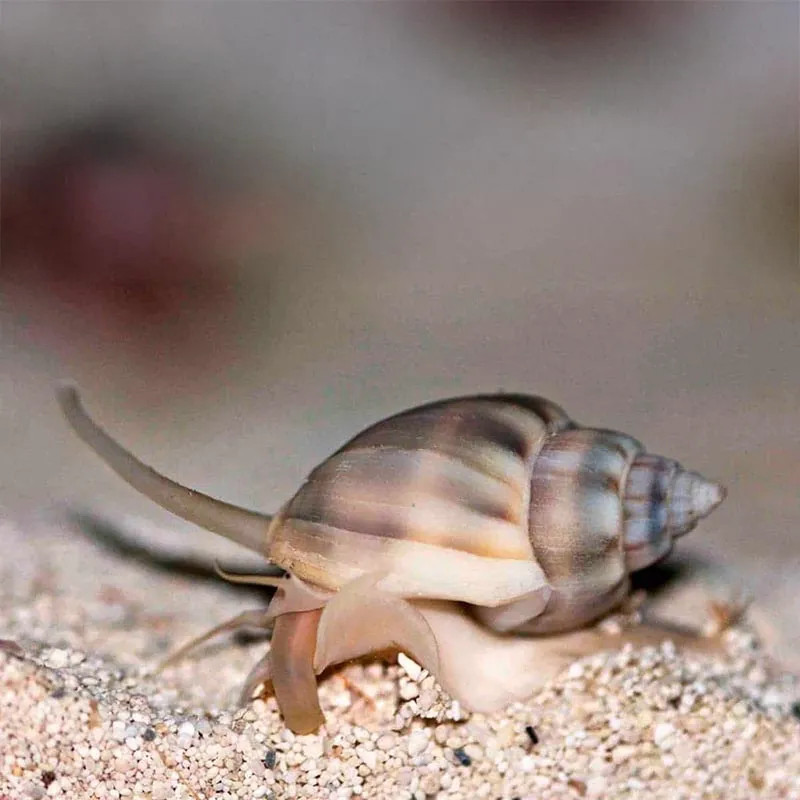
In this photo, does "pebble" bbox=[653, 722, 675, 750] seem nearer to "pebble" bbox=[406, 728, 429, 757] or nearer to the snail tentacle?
"pebble" bbox=[406, 728, 429, 757]

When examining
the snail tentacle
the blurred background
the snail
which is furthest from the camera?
the blurred background

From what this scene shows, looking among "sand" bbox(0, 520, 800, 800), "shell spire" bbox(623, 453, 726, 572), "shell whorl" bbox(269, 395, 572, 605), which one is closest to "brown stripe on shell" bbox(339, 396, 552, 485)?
"shell whorl" bbox(269, 395, 572, 605)

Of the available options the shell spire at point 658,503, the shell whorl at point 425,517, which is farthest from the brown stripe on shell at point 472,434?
the shell spire at point 658,503

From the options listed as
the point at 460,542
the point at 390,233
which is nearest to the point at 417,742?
the point at 460,542

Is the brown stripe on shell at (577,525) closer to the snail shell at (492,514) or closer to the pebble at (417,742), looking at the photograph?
the snail shell at (492,514)

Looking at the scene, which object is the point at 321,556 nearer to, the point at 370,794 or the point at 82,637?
the point at 370,794

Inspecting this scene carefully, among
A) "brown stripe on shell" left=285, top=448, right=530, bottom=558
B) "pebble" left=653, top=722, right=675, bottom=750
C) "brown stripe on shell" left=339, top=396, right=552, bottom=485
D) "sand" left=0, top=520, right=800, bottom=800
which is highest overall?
"brown stripe on shell" left=339, top=396, right=552, bottom=485
